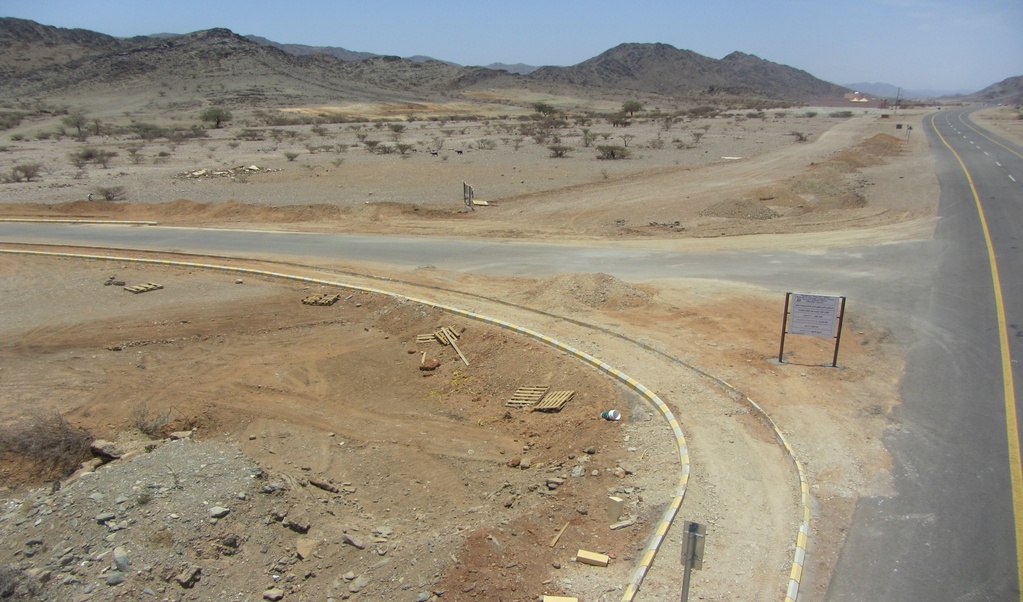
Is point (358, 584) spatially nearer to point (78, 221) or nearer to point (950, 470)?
point (950, 470)

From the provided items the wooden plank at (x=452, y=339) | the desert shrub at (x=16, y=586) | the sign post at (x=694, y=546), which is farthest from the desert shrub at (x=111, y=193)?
the sign post at (x=694, y=546)

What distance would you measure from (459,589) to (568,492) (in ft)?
7.43

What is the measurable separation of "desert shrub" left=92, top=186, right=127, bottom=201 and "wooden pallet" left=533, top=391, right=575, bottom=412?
2589 cm

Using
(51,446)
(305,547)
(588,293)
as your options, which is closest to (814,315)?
(588,293)

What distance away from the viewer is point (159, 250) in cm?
2144

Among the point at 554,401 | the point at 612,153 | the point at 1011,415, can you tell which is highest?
the point at 612,153

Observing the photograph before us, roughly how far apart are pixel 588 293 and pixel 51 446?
10.5 metres

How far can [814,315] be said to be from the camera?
11234 millimetres

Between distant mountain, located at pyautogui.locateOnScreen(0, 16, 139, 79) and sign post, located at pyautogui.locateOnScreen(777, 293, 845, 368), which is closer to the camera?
sign post, located at pyautogui.locateOnScreen(777, 293, 845, 368)

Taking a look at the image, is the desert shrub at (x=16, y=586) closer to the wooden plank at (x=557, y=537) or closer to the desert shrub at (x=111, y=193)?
the wooden plank at (x=557, y=537)

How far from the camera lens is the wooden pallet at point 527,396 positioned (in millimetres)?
11570

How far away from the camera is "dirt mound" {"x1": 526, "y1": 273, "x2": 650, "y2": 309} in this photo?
50.4 feet

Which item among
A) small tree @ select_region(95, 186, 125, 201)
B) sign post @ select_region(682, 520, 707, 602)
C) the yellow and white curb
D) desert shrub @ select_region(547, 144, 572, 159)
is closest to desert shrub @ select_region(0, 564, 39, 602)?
the yellow and white curb

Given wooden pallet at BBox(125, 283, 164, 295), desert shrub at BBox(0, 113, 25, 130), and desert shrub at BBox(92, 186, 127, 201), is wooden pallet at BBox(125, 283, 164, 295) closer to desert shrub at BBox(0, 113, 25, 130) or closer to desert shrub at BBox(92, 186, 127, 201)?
desert shrub at BBox(92, 186, 127, 201)
